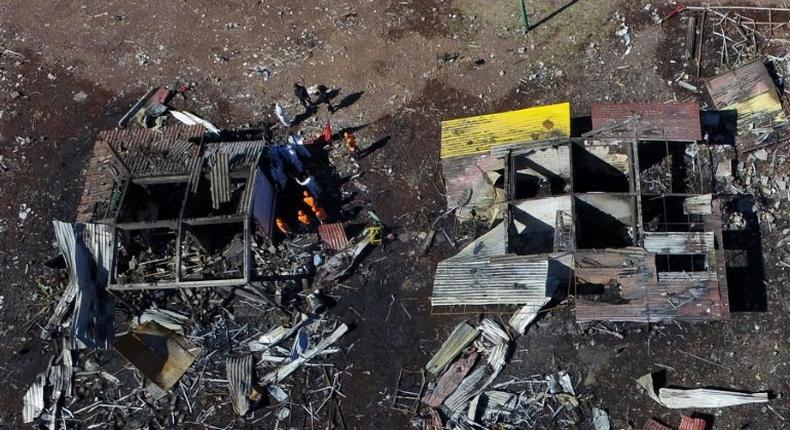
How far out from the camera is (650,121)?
73.4 ft

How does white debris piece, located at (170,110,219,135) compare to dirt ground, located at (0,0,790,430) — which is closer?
dirt ground, located at (0,0,790,430)

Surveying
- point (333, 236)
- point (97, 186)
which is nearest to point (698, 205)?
point (333, 236)

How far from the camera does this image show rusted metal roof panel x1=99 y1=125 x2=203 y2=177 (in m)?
23.9

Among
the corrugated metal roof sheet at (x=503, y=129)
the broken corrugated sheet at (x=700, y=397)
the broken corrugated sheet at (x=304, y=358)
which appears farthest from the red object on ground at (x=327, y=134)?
the broken corrugated sheet at (x=700, y=397)

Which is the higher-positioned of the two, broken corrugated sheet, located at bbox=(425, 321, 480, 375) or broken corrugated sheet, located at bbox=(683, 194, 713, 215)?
broken corrugated sheet, located at bbox=(683, 194, 713, 215)

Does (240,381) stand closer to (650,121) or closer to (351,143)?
(351,143)

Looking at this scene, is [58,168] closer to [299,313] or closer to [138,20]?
[138,20]

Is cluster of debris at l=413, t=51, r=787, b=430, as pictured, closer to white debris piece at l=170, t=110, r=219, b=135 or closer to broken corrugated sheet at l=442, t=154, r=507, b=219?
broken corrugated sheet at l=442, t=154, r=507, b=219

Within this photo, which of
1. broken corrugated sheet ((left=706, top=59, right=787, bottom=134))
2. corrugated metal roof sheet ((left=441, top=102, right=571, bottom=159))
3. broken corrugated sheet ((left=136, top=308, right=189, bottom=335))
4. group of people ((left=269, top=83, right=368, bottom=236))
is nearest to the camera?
corrugated metal roof sheet ((left=441, top=102, right=571, bottom=159))

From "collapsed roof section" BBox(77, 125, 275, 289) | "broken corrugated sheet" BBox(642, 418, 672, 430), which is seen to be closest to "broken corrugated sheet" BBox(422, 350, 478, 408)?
"broken corrugated sheet" BBox(642, 418, 672, 430)

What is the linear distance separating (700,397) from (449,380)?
7.81 metres

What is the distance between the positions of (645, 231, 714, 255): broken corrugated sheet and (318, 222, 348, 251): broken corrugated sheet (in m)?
10.3

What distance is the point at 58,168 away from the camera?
2689 centimetres

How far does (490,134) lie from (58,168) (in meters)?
17.3
